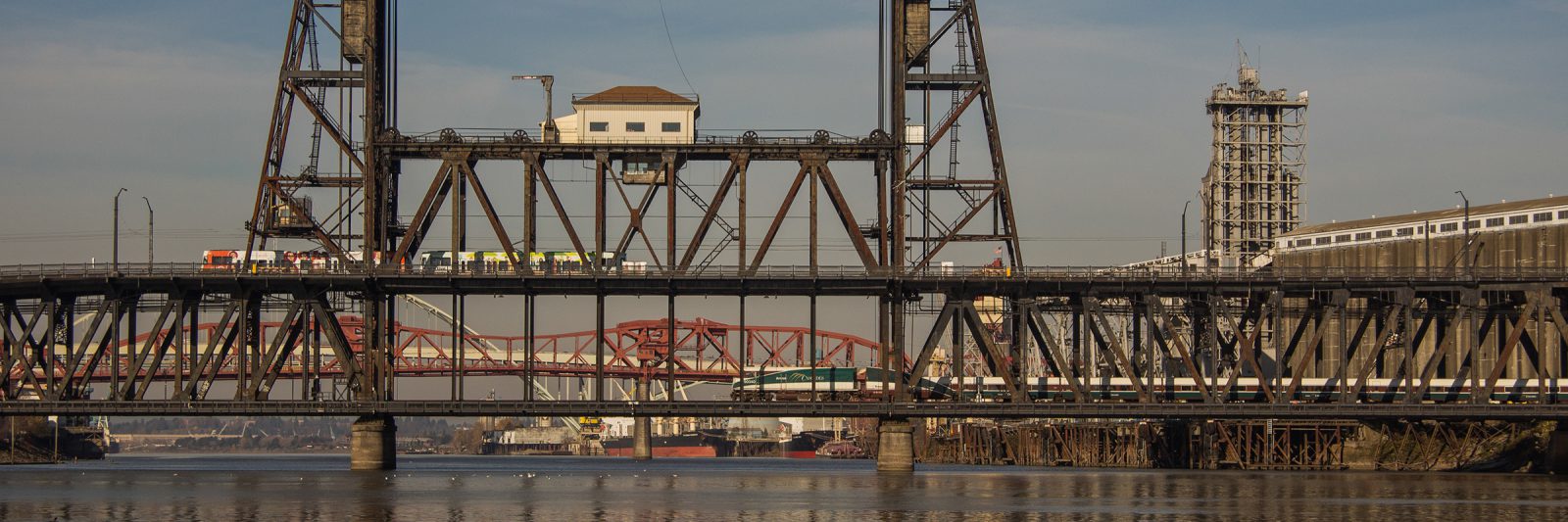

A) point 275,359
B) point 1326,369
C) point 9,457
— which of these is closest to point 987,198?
point 275,359

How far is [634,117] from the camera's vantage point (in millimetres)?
111188

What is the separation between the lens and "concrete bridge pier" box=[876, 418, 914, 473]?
108438mm

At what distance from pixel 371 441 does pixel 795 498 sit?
34.9 meters

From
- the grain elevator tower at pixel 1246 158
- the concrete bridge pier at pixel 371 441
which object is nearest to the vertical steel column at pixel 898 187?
the concrete bridge pier at pixel 371 441

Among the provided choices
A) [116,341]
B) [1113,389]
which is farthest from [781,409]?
[116,341]

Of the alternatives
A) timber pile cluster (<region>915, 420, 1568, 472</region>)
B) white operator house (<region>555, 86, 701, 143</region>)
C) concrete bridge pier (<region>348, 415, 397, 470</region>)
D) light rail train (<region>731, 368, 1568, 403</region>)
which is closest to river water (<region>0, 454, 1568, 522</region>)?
concrete bridge pier (<region>348, 415, 397, 470</region>)

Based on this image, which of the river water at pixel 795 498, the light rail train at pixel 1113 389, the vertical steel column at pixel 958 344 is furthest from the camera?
the light rail train at pixel 1113 389

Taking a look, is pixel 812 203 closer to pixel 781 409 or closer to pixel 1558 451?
pixel 781 409

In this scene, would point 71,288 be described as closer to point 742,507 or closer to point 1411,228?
point 742,507

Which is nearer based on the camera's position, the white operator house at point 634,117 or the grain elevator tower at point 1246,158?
the white operator house at point 634,117

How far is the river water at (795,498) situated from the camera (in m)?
68.2

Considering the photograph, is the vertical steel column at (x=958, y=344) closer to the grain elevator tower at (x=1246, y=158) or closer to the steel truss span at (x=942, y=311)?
the steel truss span at (x=942, y=311)

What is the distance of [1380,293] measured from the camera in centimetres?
10919

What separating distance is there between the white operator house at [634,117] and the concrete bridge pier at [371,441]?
755 inches
